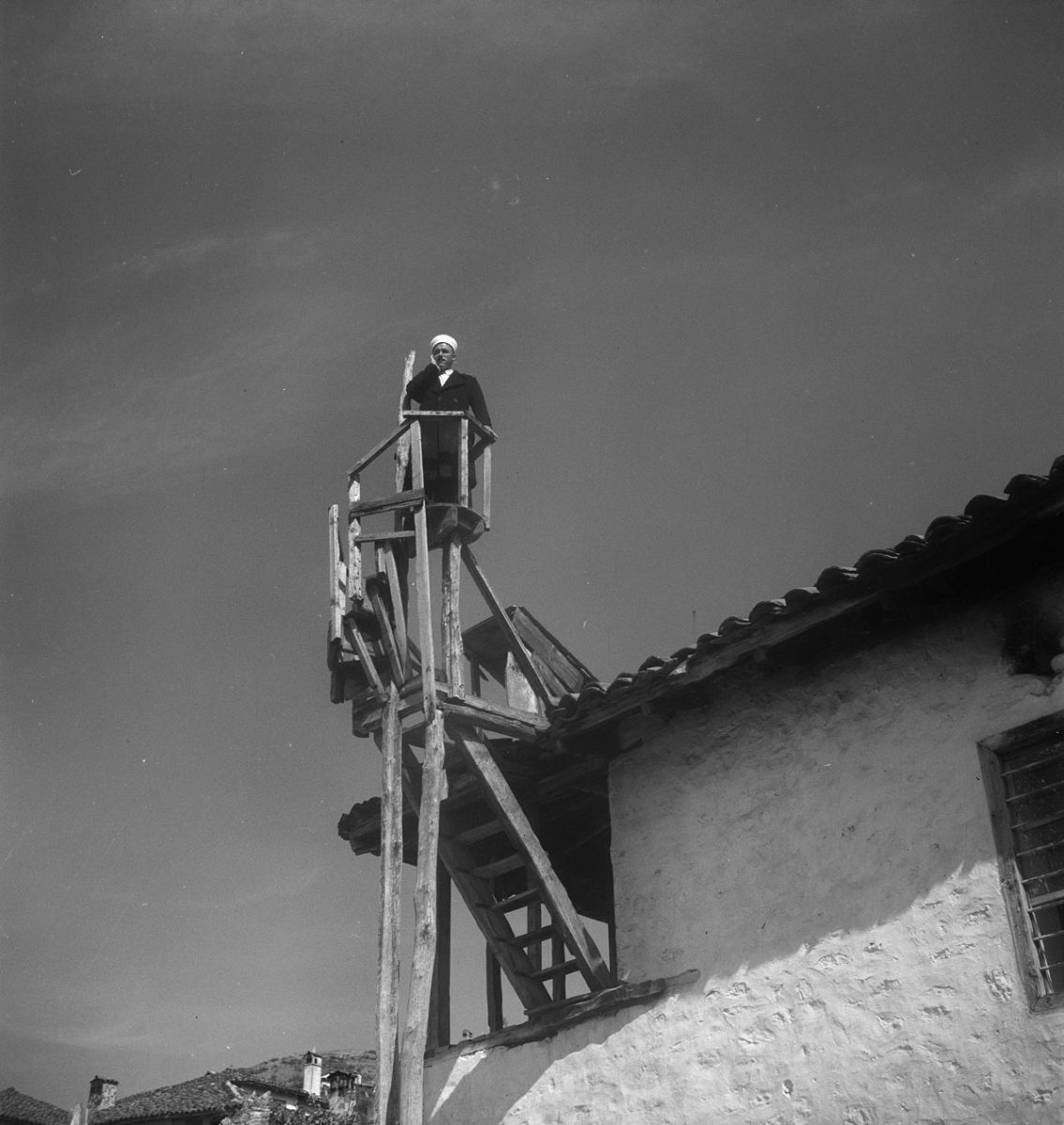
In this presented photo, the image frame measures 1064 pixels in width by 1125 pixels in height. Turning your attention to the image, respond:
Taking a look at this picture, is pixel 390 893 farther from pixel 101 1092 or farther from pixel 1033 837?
pixel 101 1092

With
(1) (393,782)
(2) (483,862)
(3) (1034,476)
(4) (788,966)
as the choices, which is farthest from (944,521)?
(2) (483,862)

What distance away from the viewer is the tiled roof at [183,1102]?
33188 mm

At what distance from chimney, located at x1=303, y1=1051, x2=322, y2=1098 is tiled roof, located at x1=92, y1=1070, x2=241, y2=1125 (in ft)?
5.99

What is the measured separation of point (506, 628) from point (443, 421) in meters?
1.62


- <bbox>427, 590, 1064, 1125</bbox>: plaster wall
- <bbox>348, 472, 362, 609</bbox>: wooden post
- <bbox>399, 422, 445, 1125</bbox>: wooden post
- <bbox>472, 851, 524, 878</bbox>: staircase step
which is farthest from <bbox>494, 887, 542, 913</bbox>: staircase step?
<bbox>348, 472, 362, 609</bbox>: wooden post

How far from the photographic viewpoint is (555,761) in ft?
32.2

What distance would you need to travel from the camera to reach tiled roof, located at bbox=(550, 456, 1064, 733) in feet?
24.2

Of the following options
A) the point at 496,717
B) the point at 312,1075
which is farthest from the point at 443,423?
the point at 312,1075

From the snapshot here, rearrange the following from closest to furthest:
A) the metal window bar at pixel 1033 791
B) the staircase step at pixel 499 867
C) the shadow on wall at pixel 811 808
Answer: the metal window bar at pixel 1033 791 < the shadow on wall at pixel 811 808 < the staircase step at pixel 499 867

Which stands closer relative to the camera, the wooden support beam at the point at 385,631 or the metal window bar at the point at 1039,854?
the metal window bar at the point at 1039,854

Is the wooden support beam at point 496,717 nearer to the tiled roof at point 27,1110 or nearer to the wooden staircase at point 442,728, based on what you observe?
the wooden staircase at point 442,728

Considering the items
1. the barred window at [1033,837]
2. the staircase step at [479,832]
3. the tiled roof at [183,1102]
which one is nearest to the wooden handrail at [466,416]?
the staircase step at [479,832]

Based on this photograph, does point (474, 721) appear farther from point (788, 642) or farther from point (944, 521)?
point (944, 521)

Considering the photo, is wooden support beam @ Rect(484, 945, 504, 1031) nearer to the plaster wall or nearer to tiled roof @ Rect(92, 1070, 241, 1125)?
the plaster wall
